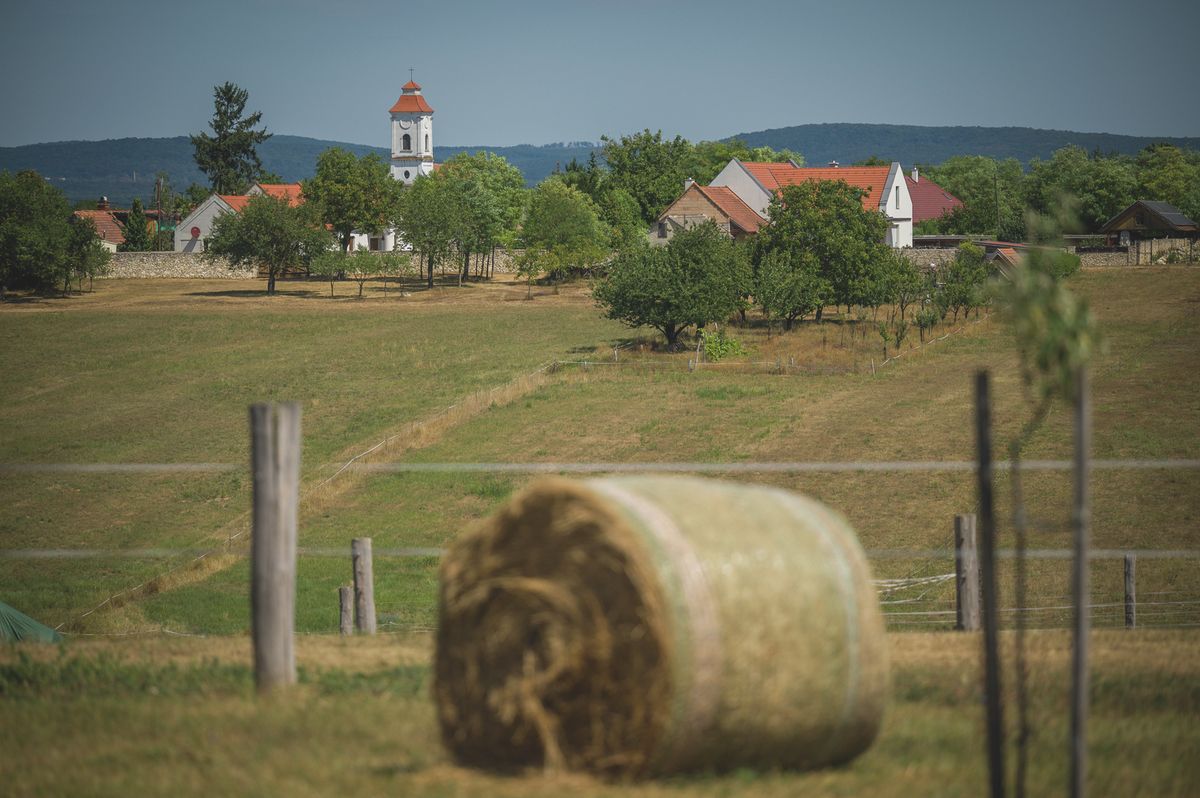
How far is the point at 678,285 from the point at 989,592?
2081 inches

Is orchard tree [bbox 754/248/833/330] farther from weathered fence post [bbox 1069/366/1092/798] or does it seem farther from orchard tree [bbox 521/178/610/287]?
weathered fence post [bbox 1069/366/1092/798]

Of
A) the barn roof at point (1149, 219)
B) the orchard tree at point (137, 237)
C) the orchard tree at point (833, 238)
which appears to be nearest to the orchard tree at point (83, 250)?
the orchard tree at point (137, 237)

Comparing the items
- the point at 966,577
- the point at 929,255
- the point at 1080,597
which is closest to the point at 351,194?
the point at 929,255

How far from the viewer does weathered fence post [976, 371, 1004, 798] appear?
558 centimetres

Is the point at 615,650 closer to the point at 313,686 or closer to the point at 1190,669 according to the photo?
the point at 313,686

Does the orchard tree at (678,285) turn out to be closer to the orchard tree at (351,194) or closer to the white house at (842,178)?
the white house at (842,178)

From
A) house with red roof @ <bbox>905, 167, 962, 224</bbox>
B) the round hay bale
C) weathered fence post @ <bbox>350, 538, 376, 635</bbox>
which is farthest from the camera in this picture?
house with red roof @ <bbox>905, 167, 962, 224</bbox>

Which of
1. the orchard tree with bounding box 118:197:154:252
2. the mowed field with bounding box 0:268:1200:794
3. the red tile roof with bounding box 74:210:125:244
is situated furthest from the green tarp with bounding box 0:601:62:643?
the red tile roof with bounding box 74:210:125:244

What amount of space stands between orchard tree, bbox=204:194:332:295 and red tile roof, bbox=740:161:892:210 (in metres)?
34.4

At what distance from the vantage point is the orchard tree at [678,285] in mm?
58062

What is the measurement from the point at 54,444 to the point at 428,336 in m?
27.7

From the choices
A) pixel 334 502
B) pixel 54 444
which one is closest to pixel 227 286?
pixel 54 444

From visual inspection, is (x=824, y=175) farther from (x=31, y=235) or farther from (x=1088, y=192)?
(x=31, y=235)

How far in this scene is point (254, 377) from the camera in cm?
5319
